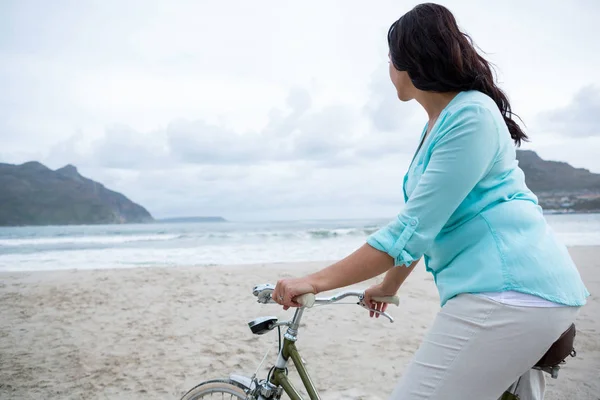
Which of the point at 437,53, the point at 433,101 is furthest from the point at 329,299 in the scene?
the point at 437,53

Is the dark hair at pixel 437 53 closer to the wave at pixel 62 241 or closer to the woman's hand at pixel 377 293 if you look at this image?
the woman's hand at pixel 377 293

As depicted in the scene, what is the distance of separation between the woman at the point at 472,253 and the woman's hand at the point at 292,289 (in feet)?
0.24

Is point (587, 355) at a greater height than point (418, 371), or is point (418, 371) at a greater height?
point (418, 371)

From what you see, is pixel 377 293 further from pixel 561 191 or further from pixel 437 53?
pixel 561 191

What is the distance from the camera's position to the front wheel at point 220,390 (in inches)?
81.4

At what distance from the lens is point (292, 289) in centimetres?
137

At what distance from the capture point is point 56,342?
5.95 meters

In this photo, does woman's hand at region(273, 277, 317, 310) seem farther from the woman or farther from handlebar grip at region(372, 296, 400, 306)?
handlebar grip at region(372, 296, 400, 306)

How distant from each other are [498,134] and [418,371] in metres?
0.64

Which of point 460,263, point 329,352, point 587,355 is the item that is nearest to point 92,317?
point 329,352

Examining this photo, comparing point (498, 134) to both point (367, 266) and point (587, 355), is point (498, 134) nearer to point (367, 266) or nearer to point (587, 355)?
point (367, 266)

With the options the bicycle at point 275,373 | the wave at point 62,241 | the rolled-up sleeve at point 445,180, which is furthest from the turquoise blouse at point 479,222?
the wave at point 62,241

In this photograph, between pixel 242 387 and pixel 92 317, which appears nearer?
pixel 242 387

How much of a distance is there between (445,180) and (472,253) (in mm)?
200
